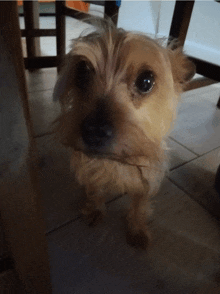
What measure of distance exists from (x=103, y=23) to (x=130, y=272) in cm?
107

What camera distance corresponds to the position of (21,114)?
0.42 m

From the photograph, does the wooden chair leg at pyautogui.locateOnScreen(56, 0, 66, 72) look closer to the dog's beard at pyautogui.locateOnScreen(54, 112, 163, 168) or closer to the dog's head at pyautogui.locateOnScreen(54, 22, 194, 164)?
the dog's head at pyautogui.locateOnScreen(54, 22, 194, 164)

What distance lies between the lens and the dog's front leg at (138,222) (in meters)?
1.10

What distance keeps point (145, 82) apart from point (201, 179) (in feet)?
2.86

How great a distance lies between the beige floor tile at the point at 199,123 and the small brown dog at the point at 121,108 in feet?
2.59

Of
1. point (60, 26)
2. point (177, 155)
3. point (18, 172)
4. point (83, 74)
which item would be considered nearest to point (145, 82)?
point (83, 74)

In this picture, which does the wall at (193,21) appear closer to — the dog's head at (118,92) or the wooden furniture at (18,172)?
the dog's head at (118,92)

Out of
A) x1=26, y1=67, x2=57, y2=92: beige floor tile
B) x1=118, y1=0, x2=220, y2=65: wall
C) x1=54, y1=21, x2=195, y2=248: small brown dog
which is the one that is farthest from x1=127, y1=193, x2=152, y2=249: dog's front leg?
x1=118, y1=0, x2=220, y2=65: wall

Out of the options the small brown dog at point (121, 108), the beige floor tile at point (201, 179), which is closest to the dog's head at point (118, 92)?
the small brown dog at point (121, 108)

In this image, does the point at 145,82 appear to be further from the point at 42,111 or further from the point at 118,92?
the point at 42,111

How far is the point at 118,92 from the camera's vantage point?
90cm

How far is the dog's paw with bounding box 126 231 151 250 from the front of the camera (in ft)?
3.58

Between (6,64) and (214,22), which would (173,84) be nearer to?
(6,64)

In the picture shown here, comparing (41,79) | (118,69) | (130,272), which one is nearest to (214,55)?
(41,79)
